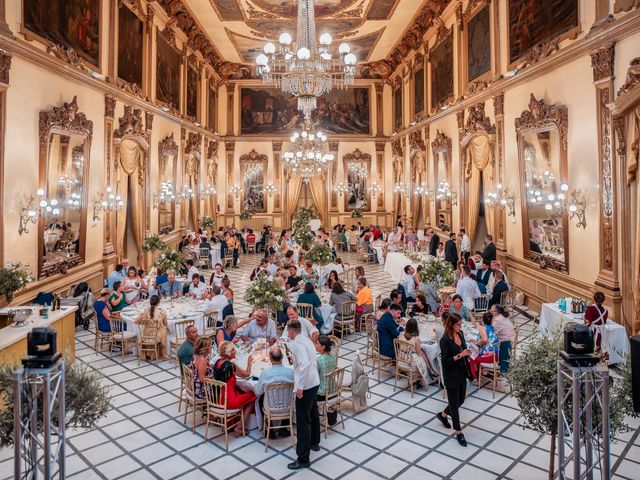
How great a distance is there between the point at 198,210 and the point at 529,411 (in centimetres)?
1813

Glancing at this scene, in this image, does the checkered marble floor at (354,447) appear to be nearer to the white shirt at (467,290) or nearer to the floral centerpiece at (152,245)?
the white shirt at (467,290)

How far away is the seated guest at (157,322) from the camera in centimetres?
Result: 777

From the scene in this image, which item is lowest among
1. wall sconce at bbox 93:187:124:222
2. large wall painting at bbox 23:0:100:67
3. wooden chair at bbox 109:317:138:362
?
wooden chair at bbox 109:317:138:362

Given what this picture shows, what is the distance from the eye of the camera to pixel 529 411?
393 cm

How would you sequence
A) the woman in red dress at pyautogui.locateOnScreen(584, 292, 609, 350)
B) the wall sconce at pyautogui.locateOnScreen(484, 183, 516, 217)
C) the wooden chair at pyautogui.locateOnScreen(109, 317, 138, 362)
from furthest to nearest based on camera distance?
the wall sconce at pyautogui.locateOnScreen(484, 183, 516, 217) → the wooden chair at pyautogui.locateOnScreen(109, 317, 138, 362) → the woman in red dress at pyautogui.locateOnScreen(584, 292, 609, 350)

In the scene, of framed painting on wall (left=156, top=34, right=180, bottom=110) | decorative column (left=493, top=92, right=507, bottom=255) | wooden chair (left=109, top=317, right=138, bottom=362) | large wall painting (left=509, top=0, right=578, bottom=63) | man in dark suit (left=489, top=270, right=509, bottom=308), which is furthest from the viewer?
framed painting on wall (left=156, top=34, right=180, bottom=110)

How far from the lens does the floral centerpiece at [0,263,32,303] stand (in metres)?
6.85

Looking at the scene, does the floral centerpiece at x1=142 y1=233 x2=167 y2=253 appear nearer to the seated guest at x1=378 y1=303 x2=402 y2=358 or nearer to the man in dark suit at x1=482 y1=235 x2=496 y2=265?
the seated guest at x1=378 y1=303 x2=402 y2=358

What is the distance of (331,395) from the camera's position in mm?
5613

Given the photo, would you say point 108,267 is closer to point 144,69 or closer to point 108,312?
point 108,312

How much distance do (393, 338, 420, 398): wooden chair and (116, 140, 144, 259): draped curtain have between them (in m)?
8.32

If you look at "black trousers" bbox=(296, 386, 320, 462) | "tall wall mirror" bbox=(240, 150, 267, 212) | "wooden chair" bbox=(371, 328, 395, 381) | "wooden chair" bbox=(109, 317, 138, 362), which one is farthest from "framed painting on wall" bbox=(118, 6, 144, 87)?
"tall wall mirror" bbox=(240, 150, 267, 212)

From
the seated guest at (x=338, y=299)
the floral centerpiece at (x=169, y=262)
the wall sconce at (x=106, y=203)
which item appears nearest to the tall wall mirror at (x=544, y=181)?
the seated guest at (x=338, y=299)

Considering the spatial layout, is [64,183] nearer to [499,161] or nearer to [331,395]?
[331,395]
